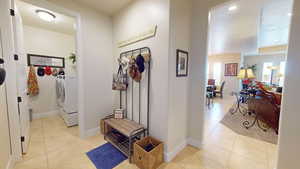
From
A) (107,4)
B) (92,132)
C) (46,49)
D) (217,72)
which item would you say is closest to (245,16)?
(107,4)

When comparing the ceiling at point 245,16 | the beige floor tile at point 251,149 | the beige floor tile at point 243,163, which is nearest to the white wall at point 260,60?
the ceiling at point 245,16

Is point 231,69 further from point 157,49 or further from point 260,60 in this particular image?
point 157,49

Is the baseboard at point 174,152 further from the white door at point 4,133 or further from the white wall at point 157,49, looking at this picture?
the white door at point 4,133

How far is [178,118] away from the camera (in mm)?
1979

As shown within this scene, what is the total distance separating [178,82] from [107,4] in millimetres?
2031

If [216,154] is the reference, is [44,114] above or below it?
above

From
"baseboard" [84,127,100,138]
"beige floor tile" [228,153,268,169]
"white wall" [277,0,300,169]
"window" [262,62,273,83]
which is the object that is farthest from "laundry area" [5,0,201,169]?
"window" [262,62,273,83]

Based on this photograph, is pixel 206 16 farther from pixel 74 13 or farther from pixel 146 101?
pixel 74 13

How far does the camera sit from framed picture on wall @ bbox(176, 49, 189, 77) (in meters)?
1.84

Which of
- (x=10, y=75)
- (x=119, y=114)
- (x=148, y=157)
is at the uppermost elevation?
(x=10, y=75)

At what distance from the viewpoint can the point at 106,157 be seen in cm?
186

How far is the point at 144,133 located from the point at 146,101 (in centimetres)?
56

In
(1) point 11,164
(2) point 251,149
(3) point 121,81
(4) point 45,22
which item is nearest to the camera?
(1) point 11,164

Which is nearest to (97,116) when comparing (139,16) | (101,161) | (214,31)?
(101,161)
